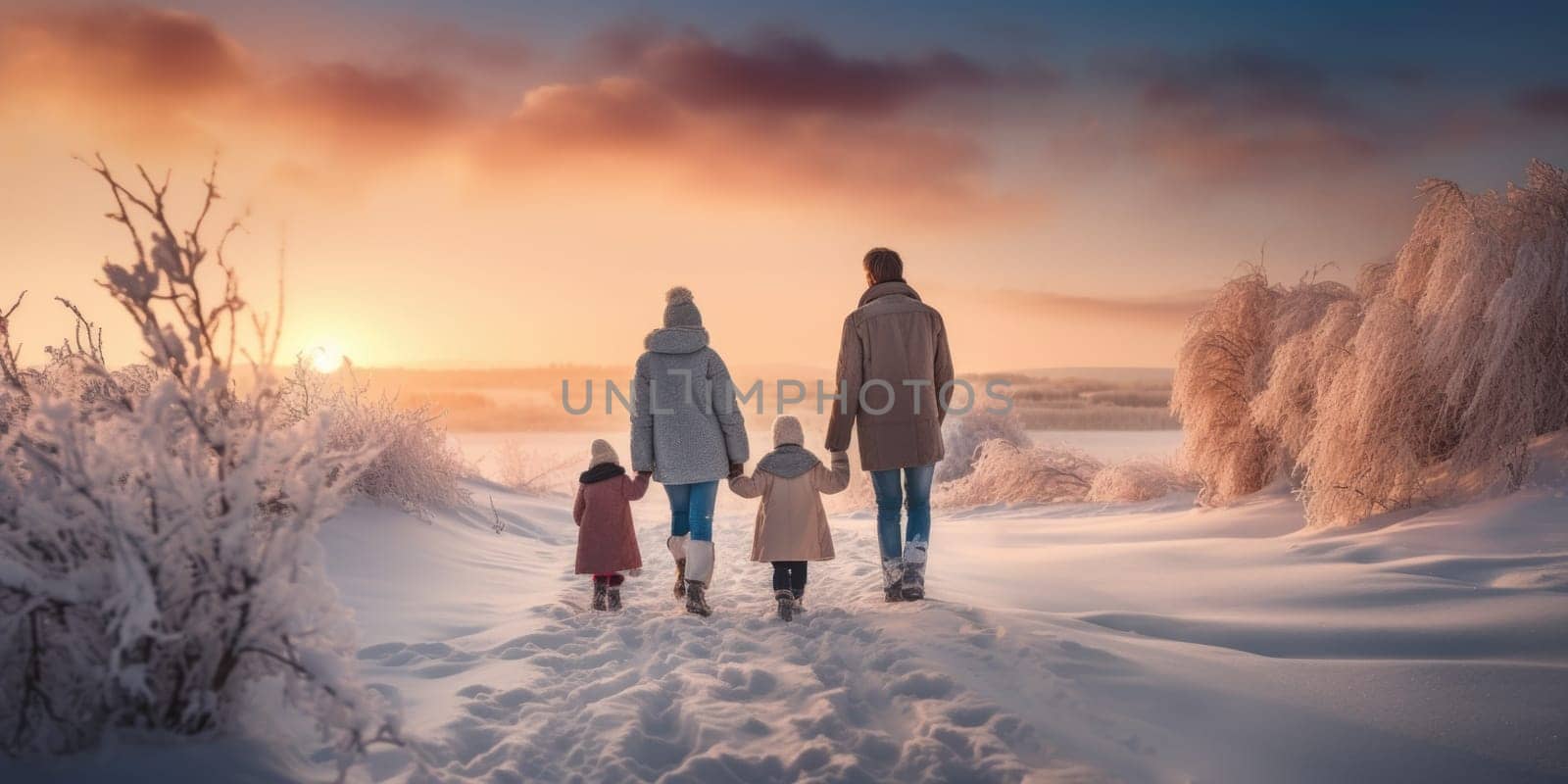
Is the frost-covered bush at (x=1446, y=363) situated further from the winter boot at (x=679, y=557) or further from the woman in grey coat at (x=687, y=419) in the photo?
the winter boot at (x=679, y=557)

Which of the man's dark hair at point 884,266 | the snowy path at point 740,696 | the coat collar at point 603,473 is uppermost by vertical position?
the man's dark hair at point 884,266

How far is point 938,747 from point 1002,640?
1.19m

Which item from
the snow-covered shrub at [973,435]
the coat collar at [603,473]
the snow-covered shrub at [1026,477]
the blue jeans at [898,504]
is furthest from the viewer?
the snow-covered shrub at [973,435]

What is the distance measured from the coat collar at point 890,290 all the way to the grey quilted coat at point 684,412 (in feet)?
3.68

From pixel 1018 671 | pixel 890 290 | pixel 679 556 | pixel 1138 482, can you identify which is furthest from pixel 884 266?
pixel 1138 482

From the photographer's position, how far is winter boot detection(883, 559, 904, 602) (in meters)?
5.49

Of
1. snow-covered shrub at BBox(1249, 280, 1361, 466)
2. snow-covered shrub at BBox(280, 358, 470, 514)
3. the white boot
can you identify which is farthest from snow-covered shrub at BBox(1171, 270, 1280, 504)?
snow-covered shrub at BBox(280, 358, 470, 514)

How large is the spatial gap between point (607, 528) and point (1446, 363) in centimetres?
642

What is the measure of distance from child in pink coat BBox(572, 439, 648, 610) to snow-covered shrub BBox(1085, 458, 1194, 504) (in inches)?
285

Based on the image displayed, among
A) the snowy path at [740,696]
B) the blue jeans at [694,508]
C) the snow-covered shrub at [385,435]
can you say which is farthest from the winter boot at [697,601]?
the snow-covered shrub at [385,435]

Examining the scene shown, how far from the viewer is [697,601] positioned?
18.2 feet

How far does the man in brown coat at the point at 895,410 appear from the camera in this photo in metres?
5.44

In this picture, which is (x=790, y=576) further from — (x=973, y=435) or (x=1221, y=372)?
(x=973, y=435)

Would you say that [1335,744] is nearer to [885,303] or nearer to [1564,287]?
[885,303]
